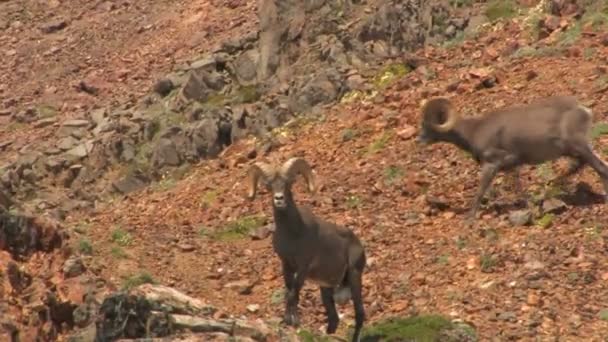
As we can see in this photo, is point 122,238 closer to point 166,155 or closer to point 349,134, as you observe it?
point 349,134

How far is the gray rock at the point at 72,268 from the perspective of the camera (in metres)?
18.1

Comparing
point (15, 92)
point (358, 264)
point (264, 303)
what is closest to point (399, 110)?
point (264, 303)

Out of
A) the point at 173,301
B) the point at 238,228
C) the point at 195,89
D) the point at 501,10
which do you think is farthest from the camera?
the point at 195,89

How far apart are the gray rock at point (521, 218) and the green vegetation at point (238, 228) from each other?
4.88m

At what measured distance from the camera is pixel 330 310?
16281 millimetres

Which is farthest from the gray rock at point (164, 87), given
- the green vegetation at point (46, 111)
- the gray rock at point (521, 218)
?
the gray rock at point (521, 218)

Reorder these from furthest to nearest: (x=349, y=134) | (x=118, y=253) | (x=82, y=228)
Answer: (x=349, y=134) → (x=82, y=228) → (x=118, y=253)

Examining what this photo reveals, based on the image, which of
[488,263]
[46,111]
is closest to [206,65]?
[46,111]

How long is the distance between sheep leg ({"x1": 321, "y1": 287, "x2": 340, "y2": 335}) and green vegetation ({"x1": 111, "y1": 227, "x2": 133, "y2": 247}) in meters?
6.93

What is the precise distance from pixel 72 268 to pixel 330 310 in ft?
12.5

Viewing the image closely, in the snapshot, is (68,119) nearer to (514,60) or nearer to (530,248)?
(514,60)

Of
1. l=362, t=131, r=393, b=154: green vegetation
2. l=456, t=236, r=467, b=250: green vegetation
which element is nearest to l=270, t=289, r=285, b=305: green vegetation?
l=456, t=236, r=467, b=250: green vegetation

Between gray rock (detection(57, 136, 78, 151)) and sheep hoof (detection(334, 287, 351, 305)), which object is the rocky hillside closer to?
gray rock (detection(57, 136, 78, 151))

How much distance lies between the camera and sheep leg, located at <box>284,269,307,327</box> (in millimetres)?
15336
